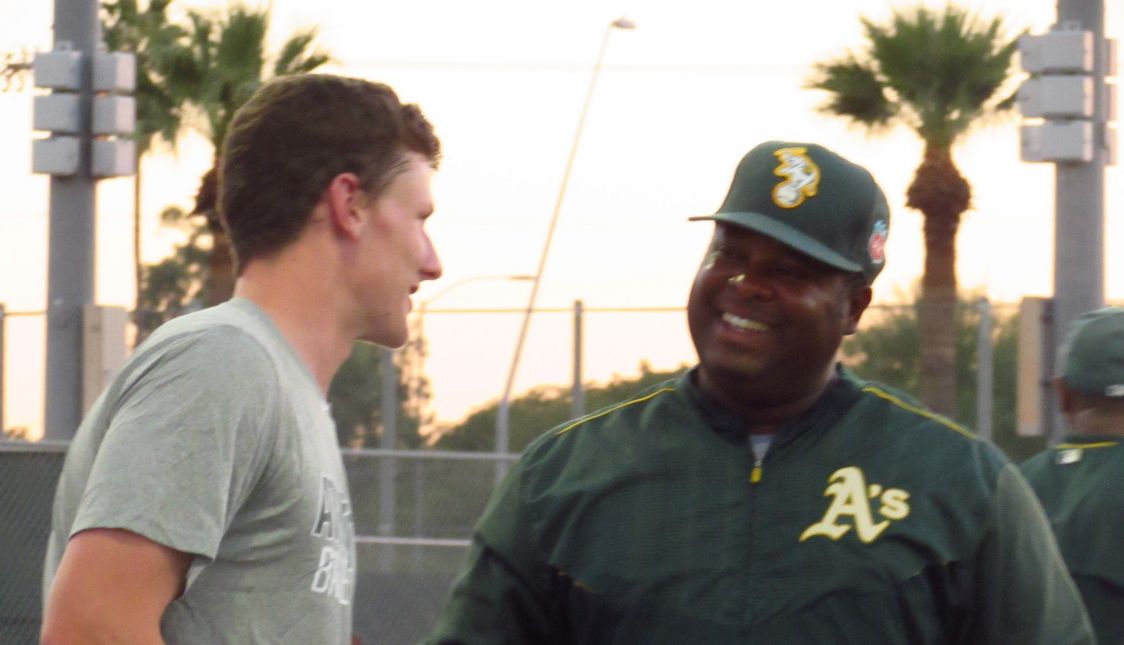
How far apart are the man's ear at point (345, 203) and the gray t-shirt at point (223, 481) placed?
0.23 m

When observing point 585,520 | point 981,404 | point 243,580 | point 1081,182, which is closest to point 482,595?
point 585,520

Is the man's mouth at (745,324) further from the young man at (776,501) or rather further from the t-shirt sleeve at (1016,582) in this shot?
the t-shirt sleeve at (1016,582)

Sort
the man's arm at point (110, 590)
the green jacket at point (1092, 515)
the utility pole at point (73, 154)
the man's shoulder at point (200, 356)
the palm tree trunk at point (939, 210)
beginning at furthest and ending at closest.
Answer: the palm tree trunk at point (939, 210)
the utility pole at point (73, 154)
the green jacket at point (1092, 515)
the man's shoulder at point (200, 356)
the man's arm at point (110, 590)

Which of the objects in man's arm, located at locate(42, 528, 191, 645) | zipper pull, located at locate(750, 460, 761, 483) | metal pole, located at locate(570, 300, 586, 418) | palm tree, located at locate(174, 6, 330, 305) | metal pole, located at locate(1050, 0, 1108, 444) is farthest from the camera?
palm tree, located at locate(174, 6, 330, 305)

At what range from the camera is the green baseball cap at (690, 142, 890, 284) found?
8.62ft

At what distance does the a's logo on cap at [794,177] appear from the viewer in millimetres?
2637

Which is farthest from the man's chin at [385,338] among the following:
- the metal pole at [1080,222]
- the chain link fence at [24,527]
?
the metal pole at [1080,222]

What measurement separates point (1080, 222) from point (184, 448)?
8.40 m

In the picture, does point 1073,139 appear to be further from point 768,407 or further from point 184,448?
point 184,448

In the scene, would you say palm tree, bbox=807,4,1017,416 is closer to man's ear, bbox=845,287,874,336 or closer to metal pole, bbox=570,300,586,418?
metal pole, bbox=570,300,586,418

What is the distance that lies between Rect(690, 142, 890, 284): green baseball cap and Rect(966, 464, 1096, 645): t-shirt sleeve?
0.39 metres

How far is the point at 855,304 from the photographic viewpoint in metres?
2.73

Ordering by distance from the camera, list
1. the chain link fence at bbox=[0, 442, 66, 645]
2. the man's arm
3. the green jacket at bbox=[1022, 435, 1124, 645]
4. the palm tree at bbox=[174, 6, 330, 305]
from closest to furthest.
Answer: the man's arm, the green jacket at bbox=[1022, 435, 1124, 645], the chain link fence at bbox=[0, 442, 66, 645], the palm tree at bbox=[174, 6, 330, 305]

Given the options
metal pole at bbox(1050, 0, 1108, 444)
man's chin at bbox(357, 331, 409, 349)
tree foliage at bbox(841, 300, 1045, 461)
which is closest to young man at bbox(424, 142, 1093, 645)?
man's chin at bbox(357, 331, 409, 349)
